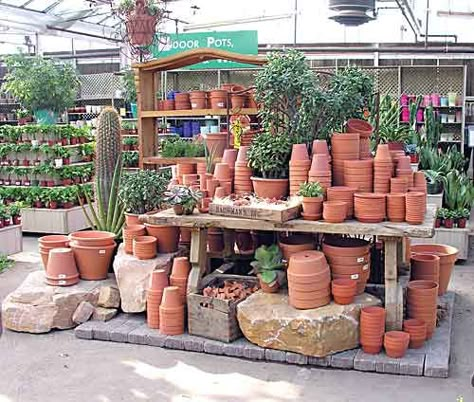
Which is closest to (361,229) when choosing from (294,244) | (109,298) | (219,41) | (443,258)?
(294,244)

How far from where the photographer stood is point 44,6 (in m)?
13.1

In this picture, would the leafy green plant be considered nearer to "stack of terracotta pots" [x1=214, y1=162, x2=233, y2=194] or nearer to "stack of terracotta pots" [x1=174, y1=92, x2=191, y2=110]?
"stack of terracotta pots" [x1=214, y1=162, x2=233, y2=194]

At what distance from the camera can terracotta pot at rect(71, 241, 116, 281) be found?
15.0 feet

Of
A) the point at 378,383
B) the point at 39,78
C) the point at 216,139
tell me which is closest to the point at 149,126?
the point at 216,139

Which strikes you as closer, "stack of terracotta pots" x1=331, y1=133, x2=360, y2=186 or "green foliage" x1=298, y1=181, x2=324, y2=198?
"green foliage" x1=298, y1=181, x2=324, y2=198

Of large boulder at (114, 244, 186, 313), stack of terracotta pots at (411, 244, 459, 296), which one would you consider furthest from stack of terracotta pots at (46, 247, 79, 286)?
stack of terracotta pots at (411, 244, 459, 296)

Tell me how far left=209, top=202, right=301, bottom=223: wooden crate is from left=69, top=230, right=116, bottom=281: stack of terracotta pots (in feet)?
3.25

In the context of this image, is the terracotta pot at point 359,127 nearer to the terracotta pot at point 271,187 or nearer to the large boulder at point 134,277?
the terracotta pot at point 271,187

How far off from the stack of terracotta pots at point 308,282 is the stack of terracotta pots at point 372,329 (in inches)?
9.4

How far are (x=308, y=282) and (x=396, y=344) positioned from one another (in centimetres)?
59

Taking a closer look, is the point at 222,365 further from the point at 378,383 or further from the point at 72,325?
the point at 72,325

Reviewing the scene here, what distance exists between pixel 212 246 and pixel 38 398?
169 cm

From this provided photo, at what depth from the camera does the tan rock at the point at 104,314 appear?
14.3 feet

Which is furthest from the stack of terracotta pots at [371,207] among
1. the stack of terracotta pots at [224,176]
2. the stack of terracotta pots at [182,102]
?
the stack of terracotta pots at [182,102]
